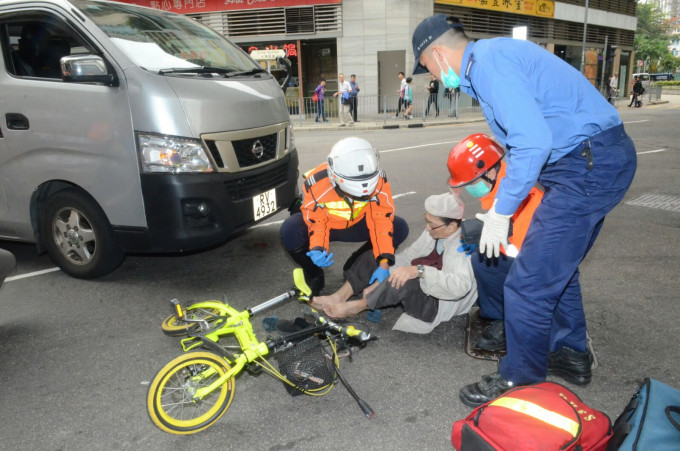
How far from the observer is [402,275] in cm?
329

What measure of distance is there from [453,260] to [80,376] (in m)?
2.35

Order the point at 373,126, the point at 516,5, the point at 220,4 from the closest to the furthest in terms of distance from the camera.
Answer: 1. the point at 373,126
2. the point at 220,4
3. the point at 516,5

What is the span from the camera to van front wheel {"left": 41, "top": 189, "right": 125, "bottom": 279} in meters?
4.12

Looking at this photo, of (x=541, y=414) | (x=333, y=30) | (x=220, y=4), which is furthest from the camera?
(x=220, y=4)

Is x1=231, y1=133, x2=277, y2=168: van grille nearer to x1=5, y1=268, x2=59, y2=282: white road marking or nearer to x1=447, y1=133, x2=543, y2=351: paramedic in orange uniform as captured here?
x1=447, y1=133, x2=543, y2=351: paramedic in orange uniform

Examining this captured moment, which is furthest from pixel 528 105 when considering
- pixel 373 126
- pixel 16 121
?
pixel 373 126

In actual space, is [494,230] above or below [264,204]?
above

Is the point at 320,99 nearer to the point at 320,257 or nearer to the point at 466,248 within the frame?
the point at 320,257

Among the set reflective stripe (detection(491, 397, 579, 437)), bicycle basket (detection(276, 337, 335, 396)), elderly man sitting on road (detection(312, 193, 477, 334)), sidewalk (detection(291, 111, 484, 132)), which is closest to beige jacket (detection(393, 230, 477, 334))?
elderly man sitting on road (detection(312, 193, 477, 334))

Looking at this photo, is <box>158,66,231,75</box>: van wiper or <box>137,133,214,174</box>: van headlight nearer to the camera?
<box>137,133,214,174</box>: van headlight

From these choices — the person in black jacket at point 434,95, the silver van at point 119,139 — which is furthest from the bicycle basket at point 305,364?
the person in black jacket at point 434,95

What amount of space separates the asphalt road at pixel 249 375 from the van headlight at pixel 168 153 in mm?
1024

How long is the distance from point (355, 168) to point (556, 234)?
1.32 m

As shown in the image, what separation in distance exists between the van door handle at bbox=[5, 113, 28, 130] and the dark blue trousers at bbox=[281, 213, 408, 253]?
85.0 inches
